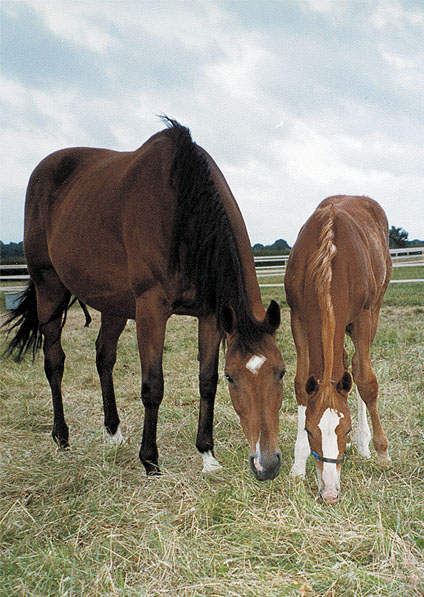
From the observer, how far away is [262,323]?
2.47 meters

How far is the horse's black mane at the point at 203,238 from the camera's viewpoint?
8.87ft

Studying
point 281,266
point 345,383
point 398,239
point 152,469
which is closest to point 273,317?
point 345,383

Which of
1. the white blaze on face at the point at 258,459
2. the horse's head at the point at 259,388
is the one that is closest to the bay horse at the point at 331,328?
the horse's head at the point at 259,388

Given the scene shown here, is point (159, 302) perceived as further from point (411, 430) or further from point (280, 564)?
point (411, 430)

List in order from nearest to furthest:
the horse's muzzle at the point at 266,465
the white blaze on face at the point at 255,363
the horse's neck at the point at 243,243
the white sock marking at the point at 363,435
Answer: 1. the horse's muzzle at the point at 266,465
2. the white blaze on face at the point at 255,363
3. the horse's neck at the point at 243,243
4. the white sock marking at the point at 363,435

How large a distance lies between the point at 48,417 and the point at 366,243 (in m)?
3.15

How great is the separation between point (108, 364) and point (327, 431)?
86.7 inches

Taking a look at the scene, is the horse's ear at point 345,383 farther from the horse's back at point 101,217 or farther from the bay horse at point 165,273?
the horse's back at point 101,217

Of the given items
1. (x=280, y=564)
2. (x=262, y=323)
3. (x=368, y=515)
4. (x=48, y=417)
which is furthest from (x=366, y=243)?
(x=48, y=417)

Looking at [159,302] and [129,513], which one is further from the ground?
[159,302]

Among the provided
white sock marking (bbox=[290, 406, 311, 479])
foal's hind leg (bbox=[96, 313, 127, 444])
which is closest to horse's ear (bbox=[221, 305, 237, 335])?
white sock marking (bbox=[290, 406, 311, 479])

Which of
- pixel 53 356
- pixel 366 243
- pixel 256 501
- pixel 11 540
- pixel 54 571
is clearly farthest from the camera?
pixel 53 356

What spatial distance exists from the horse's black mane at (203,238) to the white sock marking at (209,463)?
3.19 feet

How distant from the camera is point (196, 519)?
242cm
